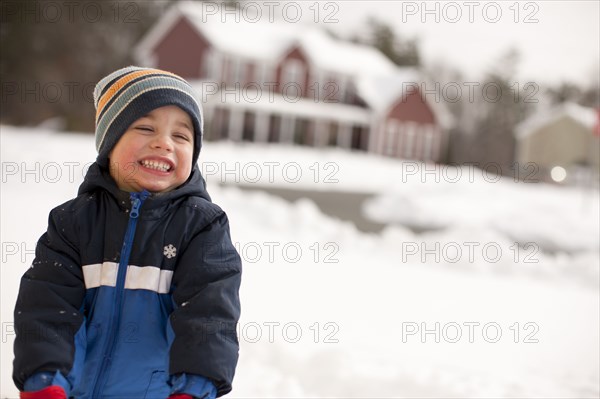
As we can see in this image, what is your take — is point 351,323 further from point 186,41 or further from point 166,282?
point 186,41

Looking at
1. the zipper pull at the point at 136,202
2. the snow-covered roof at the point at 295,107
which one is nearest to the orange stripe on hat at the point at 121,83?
the zipper pull at the point at 136,202

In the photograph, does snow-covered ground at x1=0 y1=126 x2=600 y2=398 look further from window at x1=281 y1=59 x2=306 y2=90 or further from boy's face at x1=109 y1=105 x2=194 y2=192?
window at x1=281 y1=59 x2=306 y2=90

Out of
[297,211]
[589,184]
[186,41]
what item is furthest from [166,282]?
[186,41]

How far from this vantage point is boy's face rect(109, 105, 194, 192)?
193 centimetres

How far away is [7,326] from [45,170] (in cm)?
652

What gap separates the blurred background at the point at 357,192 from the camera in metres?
3.45

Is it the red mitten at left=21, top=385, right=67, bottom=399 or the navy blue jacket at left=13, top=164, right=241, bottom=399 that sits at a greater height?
the navy blue jacket at left=13, top=164, right=241, bottom=399

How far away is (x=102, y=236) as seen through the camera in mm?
1875

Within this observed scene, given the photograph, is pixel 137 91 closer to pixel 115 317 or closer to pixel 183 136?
pixel 183 136

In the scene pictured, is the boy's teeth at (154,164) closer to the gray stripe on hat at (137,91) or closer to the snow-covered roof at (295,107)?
the gray stripe on hat at (137,91)

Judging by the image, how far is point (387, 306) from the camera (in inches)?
177

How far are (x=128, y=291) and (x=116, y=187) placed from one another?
341 millimetres

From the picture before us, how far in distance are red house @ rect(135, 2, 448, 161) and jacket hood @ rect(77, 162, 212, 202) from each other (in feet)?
67.7

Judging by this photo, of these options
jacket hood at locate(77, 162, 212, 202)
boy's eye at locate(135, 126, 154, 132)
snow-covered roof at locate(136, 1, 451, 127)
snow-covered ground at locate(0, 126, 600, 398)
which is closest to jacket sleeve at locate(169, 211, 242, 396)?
jacket hood at locate(77, 162, 212, 202)
